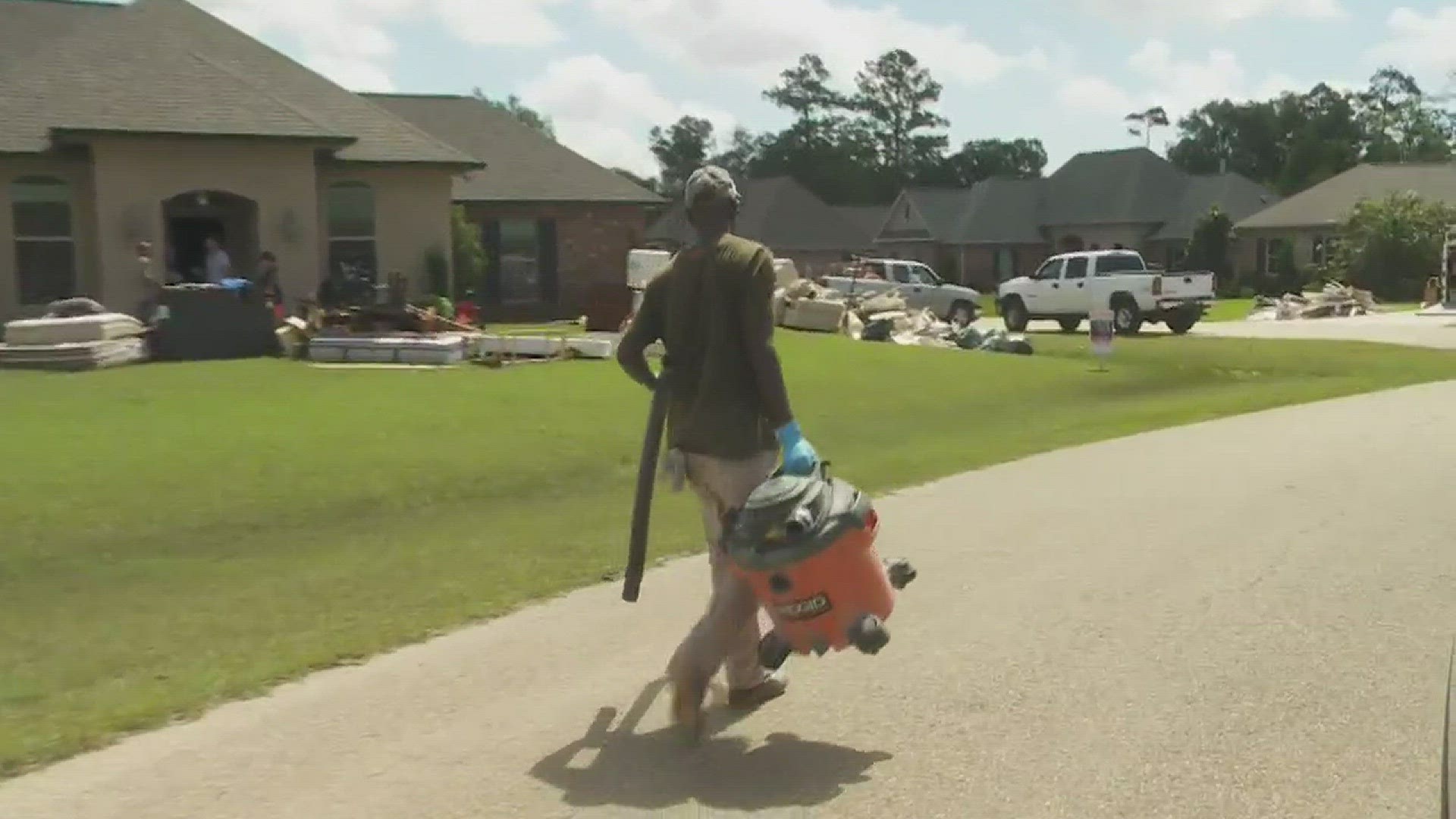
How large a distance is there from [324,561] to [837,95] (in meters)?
126

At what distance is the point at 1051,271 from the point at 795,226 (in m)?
45.4

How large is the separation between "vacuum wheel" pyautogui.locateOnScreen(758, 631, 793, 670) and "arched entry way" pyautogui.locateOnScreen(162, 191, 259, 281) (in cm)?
2437

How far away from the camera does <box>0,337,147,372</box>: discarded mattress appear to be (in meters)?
20.3

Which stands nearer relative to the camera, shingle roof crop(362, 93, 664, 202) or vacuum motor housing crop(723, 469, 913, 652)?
vacuum motor housing crop(723, 469, 913, 652)

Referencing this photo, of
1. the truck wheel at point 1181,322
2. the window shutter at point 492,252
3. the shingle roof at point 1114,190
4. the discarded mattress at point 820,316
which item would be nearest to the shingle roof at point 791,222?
the shingle roof at point 1114,190

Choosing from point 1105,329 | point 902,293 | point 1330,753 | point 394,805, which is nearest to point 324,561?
point 394,805

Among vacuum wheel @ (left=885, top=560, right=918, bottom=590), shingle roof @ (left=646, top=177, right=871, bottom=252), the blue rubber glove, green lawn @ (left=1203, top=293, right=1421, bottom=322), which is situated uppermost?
shingle roof @ (left=646, top=177, right=871, bottom=252)

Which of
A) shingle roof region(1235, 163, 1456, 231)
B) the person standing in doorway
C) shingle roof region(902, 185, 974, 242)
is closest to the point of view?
the person standing in doorway

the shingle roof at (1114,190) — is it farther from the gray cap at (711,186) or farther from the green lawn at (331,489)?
the gray cap at (711,186)

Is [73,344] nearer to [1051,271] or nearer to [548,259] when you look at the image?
[548,259]

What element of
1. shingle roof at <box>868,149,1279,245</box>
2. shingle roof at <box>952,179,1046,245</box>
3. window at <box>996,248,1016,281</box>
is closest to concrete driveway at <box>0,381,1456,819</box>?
shingle roof at <box>868,149,1279,245</box>

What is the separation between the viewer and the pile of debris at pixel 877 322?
30.2 m

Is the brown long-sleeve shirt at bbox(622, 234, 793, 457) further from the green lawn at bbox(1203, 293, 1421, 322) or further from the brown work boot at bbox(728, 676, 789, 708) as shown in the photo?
the green lawn at bbox(1203, 293, 1421, 322)

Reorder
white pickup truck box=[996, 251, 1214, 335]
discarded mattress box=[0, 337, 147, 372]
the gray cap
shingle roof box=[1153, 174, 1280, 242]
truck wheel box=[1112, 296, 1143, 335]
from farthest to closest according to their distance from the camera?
shingle roof box=[1153, 174, 1280, 242] < truck wheel box=[1112, 296, 1143, 335] < white pickup truck box=[996, 251, 1214, 335] < discarded mattress box=[0, 337, 147, 372] < the gray cap
